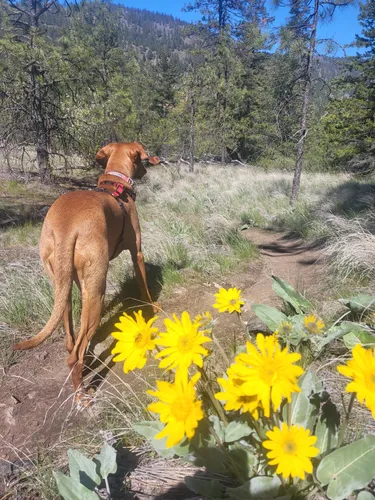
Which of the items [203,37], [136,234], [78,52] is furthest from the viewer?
[203,37]

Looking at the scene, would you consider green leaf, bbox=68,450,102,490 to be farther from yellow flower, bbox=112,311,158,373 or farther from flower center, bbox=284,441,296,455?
flower center, bbox=284,441,296,455

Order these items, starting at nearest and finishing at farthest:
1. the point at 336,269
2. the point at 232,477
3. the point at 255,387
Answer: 1. the point at 255,387
2. the point at 232,477
3. the point at 336,269

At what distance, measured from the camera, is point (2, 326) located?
3264 mm

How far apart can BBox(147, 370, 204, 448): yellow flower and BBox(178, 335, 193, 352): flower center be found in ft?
0.28

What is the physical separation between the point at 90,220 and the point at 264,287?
2.41 metres

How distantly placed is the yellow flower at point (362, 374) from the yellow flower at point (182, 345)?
→ 34 cm

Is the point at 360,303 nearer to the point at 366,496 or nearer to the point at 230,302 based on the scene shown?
the point at 230,302

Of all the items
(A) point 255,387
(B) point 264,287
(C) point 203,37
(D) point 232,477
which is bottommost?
(B) point 264,287

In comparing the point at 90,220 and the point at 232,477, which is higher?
the point at 90,220

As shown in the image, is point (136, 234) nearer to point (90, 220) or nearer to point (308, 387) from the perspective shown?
point (90, 220)

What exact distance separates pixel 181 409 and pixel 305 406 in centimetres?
59

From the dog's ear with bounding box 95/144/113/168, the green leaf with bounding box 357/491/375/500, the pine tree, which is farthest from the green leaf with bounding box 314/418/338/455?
the pine tree

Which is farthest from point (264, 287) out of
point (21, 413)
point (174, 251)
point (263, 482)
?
point (263, 482)

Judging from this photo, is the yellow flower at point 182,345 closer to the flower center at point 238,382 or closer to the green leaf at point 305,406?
the flower center at point 238,382
